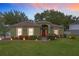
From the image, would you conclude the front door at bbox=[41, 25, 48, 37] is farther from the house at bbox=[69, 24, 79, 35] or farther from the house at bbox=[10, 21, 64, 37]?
the house at bbox=[69, 24, 79, 35]

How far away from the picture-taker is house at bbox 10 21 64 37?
1678cm

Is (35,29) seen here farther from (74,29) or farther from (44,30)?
(74,29)

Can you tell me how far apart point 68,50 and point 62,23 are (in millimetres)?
278

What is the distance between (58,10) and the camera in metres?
A: 16.8

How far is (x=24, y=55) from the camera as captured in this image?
16.8 metres

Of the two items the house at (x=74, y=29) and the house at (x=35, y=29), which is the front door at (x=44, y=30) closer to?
the house at (x=35, y=29)

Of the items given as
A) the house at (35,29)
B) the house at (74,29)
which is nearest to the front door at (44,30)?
the house at (35,29)

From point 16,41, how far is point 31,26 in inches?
8.3

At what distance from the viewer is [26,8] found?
1681 cm

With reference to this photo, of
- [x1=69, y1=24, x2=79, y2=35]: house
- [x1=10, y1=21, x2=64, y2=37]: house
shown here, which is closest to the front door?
[x1=10, y1=21, x2=64, y2=37]: house

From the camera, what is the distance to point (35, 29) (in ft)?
55.1

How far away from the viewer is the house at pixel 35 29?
1678cm

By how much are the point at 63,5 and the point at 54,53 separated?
1.59 ft

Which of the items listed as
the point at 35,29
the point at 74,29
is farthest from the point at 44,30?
the point at 74,29
